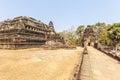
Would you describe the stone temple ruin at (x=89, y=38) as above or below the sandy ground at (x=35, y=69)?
above

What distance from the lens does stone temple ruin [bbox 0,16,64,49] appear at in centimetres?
3713

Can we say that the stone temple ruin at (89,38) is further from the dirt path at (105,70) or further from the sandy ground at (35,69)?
the dirt path at (105,70)

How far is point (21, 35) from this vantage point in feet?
131

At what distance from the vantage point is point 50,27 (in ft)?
203

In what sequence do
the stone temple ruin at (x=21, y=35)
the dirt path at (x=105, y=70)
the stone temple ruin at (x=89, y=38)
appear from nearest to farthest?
the dirt path at (x=105, y=70) < the stone temple ruin at (x=21, y=35) < the stone temple ruin at (x=89, y=38)

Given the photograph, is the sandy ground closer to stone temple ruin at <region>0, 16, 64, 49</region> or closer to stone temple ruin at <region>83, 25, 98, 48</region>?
stone temple ruin at <region>0, 16, 64, 49</region>

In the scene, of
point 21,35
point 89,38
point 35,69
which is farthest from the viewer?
point 89,38

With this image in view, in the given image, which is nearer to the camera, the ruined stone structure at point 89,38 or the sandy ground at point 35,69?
the sandy ground at point 35,69

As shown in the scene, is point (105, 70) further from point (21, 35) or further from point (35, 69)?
point (21, 35)

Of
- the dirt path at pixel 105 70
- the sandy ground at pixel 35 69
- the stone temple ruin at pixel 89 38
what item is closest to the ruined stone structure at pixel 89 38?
the stone temple ruin at pixel 89 38

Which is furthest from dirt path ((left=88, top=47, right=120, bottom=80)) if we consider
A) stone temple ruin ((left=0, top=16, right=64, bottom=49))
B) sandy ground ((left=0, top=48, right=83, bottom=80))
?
stone temple ruin ((left=0, top=16, right=64, bottom=49))

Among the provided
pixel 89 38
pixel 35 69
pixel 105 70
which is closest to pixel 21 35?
pixel 35 69

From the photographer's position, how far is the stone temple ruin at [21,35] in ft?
122

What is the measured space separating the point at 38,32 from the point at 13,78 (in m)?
42.3
